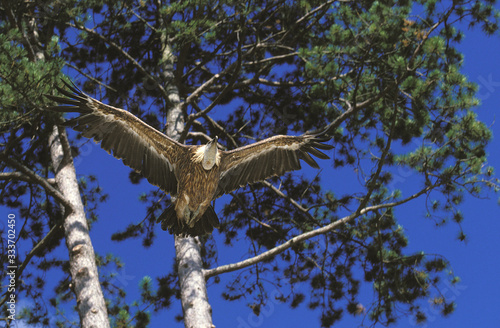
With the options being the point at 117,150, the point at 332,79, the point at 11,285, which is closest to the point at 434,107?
the point at 332,79

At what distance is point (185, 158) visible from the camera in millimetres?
5660

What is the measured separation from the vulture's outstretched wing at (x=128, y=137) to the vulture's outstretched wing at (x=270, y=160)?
1.85ft

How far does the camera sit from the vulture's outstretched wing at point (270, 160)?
591 cm

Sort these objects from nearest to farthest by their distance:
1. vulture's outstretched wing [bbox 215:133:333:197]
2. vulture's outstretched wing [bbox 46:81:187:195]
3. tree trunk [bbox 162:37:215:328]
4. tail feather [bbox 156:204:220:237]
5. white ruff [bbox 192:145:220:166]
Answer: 1. vulture's outstretched wing [bbox 46:81:187:195]
2. white ruff [bbox 192:145:220:166]
3. tail feather [bbox 156:204:220:237]
4. vulture's outstretched wing [bbox 215:133:333:197]
5. tree trunk [bbox 162:37:215:328]

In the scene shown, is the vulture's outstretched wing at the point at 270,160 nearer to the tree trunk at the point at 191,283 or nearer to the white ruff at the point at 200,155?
the white ruff at the point at 200,155

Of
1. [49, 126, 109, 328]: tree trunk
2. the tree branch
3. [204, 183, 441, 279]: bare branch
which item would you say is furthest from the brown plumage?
the tree branch

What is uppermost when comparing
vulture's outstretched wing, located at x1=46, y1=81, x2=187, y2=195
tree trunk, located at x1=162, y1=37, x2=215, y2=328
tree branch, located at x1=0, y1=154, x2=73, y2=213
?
tree branch, located at x1=0, y1=154, x2=73, y2=213

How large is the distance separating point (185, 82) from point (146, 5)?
4.23 ft

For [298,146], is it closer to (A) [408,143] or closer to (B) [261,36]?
(A) [408,143]

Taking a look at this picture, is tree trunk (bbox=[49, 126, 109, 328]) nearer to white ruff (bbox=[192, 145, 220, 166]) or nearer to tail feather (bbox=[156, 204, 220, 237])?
tail feather (bbox=[156, 204, 220, 237])

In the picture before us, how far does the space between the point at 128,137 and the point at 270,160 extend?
1445 mm

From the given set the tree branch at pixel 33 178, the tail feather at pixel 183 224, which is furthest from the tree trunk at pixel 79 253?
the tail feather at pixel 183 224

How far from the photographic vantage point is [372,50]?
7051mm

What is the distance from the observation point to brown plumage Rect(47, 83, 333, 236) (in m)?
5.43
